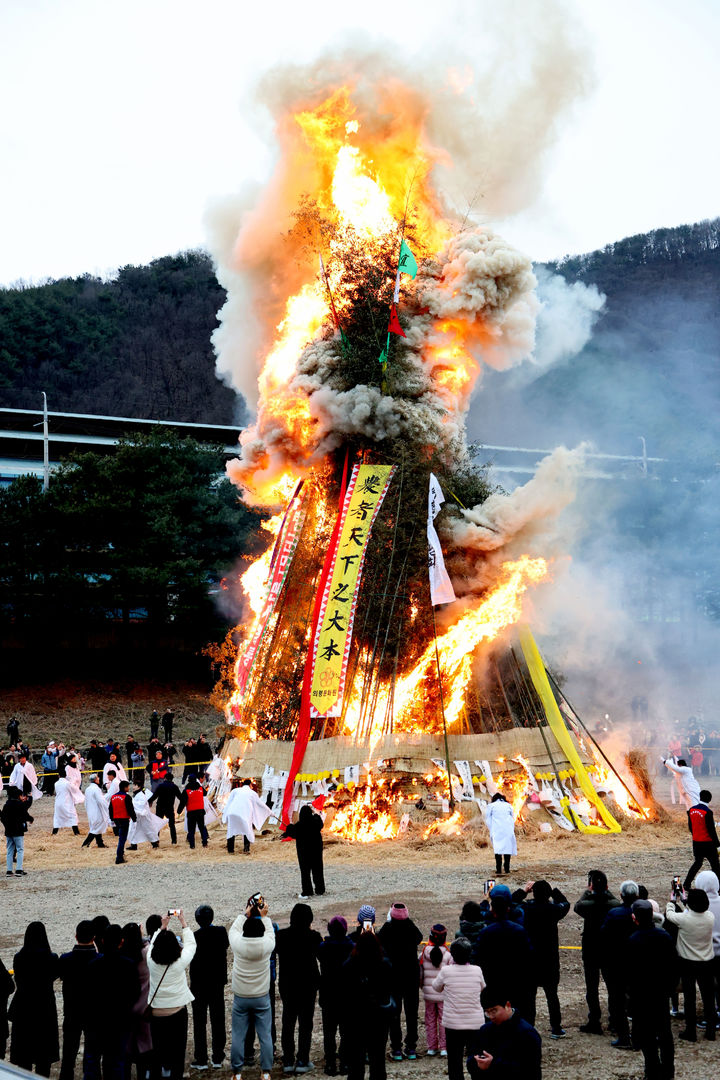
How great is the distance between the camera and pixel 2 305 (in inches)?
3342

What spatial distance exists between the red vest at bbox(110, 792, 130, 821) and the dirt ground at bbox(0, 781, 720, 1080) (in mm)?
777

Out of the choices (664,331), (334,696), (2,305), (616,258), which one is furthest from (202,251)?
(334,696)

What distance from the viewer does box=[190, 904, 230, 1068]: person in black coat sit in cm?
830

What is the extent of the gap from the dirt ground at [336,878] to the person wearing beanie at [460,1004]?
1594 millimetres

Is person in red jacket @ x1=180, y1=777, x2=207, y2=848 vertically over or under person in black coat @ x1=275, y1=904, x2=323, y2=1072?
over

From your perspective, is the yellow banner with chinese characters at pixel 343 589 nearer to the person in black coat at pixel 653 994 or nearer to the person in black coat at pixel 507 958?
the person in black coat at pixel 507 958

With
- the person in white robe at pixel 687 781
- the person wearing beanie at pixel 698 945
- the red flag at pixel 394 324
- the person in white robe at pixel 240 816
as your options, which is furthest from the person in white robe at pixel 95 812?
the person wearing beanie at pixel 698 945

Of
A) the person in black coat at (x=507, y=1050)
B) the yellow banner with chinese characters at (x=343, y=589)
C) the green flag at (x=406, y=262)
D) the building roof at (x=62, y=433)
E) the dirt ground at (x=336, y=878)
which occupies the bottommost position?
the dirt ground at (x=336, y=878)

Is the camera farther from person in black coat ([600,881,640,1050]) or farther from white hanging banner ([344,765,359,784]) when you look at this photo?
white hanging banner ([344,765,359,784])

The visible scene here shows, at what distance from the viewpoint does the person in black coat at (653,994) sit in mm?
7461

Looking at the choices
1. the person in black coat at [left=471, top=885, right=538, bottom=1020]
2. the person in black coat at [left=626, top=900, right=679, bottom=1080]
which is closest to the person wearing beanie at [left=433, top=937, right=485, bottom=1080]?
the person in black coat at [left=471, top=885, right=538, bottom=1020]

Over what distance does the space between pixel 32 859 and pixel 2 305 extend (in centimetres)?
7495

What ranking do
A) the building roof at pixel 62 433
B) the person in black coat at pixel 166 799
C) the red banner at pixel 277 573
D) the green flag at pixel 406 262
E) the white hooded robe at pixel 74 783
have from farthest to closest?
1. the building roof at pixel 62 433
2. the green flag at pixel 406 262
3. the red banner at pixel 277 573
4. the white hooded robe at pixel 74 783
5. the person in black coat at pixel 166 799

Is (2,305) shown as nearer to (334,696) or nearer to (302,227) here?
(302,227)
